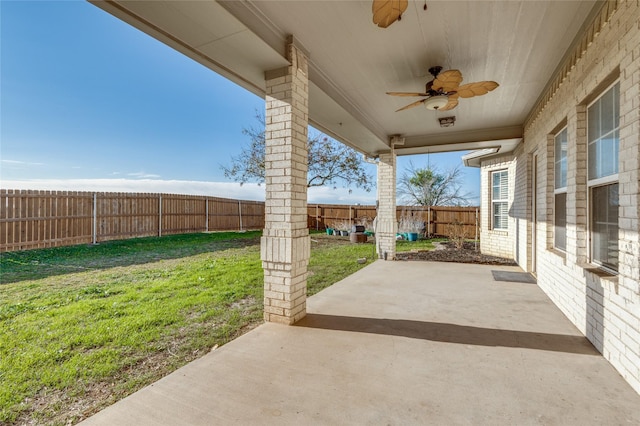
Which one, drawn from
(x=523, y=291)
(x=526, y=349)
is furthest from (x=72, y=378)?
(x=523, y=291)

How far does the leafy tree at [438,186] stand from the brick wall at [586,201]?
13.0m

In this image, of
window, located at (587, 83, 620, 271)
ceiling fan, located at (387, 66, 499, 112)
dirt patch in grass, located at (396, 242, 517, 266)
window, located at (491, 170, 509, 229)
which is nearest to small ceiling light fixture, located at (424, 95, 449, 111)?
ceiling fan, located at (387, 66, 499, 112)

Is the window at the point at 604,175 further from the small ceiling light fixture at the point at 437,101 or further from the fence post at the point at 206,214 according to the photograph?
the fence post at the point at 206,214

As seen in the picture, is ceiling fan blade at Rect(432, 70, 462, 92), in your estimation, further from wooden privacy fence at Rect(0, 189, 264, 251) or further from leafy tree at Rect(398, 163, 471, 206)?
leafy tree at Rect(398, 163, 471, 206)

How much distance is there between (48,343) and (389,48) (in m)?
4.41

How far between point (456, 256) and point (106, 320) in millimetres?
7483

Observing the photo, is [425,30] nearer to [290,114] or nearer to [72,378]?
[290,114]

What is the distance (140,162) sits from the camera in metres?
9.23

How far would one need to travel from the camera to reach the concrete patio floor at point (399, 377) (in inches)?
66.4

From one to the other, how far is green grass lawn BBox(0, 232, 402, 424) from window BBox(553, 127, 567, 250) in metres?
3.34

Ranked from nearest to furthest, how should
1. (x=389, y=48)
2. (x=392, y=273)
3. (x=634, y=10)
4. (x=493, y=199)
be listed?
(x=634, y=10), (x=389, y=48), (x=392, y=273), (x=493, y=199)

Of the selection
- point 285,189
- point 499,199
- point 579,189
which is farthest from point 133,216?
point 579,189

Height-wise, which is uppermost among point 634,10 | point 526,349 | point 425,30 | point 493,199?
point 425,30

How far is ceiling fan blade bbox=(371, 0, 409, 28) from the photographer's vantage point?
203 cm
